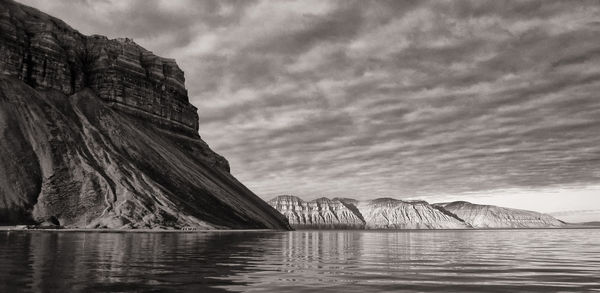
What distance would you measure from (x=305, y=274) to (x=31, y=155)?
105281 millimetres

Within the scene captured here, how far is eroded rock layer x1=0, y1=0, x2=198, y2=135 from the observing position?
127 m

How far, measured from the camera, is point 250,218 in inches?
5359

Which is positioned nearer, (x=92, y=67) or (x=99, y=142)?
(x=99, y=142)

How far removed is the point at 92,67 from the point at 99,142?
46026 mm

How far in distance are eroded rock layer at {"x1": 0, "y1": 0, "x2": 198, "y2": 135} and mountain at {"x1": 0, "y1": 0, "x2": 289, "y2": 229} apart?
360 millimetres

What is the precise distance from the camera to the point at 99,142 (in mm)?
118000

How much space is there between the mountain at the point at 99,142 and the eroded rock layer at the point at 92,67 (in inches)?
14.2

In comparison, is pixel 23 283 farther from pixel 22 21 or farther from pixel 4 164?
pixel 22 21

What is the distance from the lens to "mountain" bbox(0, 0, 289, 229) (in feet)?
321

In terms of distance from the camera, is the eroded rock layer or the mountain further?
the eroded rock layer

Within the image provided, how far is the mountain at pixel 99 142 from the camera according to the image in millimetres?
97875

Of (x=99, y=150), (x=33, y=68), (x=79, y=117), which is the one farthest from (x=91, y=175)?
(x=33, y=68)

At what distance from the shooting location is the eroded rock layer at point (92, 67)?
127 m

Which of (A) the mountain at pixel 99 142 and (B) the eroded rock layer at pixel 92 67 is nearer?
(A) the mountain at pixel 99 142
